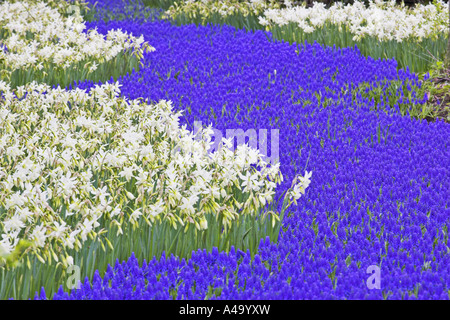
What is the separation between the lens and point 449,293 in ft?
10.8

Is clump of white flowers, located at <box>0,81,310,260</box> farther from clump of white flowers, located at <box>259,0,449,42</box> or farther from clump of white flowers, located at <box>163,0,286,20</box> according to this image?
clump of white flowers, located at <box>163,0,286,20</box>

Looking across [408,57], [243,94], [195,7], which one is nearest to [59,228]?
[243,94]

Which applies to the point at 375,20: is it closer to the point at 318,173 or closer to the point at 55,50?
the point at 55,50

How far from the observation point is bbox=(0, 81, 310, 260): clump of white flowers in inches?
147

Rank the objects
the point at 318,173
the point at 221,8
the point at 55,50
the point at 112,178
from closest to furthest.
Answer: the point at 112,178
the point at 318,173
the point at 55,50
the point at 221,8

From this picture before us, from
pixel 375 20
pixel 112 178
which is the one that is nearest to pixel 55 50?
pixel 375 20

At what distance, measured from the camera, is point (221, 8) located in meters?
12.7

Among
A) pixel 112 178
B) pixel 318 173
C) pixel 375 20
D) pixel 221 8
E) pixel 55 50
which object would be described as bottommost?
pixel 112 178

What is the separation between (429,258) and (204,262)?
132cm

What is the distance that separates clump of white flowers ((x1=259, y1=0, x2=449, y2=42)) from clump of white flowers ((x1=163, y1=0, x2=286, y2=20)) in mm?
693

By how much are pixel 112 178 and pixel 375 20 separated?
23.0 ft

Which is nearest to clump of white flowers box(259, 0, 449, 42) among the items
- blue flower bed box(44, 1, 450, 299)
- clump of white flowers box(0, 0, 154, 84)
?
blue flower bed box(44, 1, 450, 299)

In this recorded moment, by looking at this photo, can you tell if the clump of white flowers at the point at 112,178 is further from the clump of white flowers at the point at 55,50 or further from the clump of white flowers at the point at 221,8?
the clump of white flowers at the point at 221,8

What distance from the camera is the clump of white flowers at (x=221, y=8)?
493 inches
